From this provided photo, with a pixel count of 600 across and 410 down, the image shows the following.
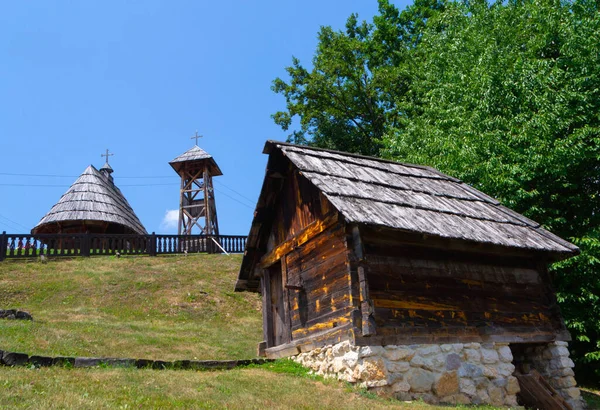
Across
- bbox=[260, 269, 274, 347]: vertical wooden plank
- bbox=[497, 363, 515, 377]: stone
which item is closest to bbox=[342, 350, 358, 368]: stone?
bbox=[497, 363, 515, 377]: stone

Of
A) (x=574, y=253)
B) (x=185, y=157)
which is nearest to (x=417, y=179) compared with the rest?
(x=574, y=253)

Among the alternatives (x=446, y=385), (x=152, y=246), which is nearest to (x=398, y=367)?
(x=446, y=385)

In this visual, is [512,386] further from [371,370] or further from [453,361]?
[371,370]

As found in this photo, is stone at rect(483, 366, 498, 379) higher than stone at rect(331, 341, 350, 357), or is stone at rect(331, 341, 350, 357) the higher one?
stone at rect(331, 341, 350, 357)

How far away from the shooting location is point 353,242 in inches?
368

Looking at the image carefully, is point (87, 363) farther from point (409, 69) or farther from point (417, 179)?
point (409, 69)

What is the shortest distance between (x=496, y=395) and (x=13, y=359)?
819cm

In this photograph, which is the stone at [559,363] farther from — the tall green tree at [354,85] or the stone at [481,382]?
the tall green tree at [354,85]

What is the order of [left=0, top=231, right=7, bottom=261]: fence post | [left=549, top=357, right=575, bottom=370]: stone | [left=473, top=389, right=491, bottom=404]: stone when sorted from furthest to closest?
[left=0, top=231, right=7, bottom=261]: fence post, [left=549, top=357, right=575, bottom=370]: stone, [left=473, top=389, right=491, bottom=404]: stone

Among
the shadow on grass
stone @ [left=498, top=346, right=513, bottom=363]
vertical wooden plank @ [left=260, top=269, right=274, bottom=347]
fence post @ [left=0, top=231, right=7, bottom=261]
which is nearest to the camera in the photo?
stone @ [left=498, top=346, right=513, bottom=363]

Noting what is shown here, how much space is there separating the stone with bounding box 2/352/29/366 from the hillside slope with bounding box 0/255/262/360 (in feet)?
6.95

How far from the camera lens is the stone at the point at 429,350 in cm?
914

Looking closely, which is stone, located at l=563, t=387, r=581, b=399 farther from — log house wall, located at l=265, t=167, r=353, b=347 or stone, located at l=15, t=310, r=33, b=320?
stone, located at l=15, t=310, r=33, b=320

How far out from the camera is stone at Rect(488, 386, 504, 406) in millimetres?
9617
